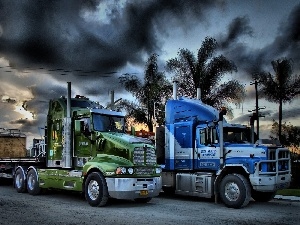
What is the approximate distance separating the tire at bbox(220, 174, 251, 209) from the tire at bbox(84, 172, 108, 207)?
4.40m

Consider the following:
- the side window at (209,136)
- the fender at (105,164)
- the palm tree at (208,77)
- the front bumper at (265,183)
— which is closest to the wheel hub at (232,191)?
the front bumper at (265,183)

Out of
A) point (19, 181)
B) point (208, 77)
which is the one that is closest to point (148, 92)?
point (208, 77)

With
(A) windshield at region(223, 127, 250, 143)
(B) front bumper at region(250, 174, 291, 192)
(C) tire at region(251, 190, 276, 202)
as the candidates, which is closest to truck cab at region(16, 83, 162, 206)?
(A) windshield at region(223, 127, 250, 143)

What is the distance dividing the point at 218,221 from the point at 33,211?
5.68 metres

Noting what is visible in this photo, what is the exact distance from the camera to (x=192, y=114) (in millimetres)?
18281

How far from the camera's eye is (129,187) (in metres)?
14.4

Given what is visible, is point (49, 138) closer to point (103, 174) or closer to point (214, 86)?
point (103, 174)

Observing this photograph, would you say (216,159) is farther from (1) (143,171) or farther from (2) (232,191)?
(1) (143,171)

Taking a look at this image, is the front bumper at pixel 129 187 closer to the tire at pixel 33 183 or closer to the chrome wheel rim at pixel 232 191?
the chrome wheel rim at pixel 232 191

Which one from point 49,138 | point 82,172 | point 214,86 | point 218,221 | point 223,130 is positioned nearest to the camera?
point 218,221

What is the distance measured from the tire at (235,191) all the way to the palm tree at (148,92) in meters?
34.4

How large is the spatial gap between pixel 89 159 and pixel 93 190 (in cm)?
129

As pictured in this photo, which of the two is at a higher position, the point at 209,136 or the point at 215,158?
the point at 209,136

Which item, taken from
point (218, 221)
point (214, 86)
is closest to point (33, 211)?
point (218, 221)
